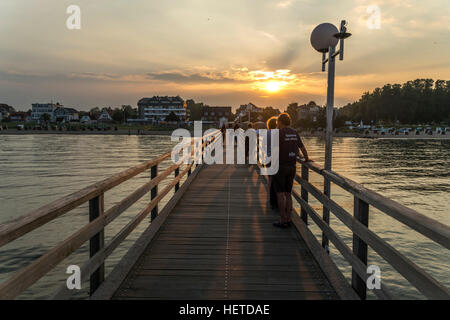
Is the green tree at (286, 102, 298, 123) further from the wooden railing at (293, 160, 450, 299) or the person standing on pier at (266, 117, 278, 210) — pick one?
the wooden railing at (293, 160, 450, 299)

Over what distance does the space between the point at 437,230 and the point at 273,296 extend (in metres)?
1.98

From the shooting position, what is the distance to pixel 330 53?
18.6 ft

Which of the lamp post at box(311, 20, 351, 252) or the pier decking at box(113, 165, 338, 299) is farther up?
the lamp post at box(311, 20, 351, 252)

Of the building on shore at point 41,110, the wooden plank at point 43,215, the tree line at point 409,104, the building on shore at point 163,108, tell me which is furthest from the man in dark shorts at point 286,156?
the building on shore at point 41,110

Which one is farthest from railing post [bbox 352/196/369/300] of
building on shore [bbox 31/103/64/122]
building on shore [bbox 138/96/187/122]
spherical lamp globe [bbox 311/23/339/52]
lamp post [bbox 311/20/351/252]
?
building on shore [bbox 31/103/64/122]

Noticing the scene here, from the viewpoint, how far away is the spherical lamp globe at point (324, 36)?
5633 mm

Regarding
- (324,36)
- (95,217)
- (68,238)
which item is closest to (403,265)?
(68,238)

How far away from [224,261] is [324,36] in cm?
381

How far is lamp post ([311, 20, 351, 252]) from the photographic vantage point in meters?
5.30

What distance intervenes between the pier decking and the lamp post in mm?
917

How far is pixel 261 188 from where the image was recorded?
10219mm
